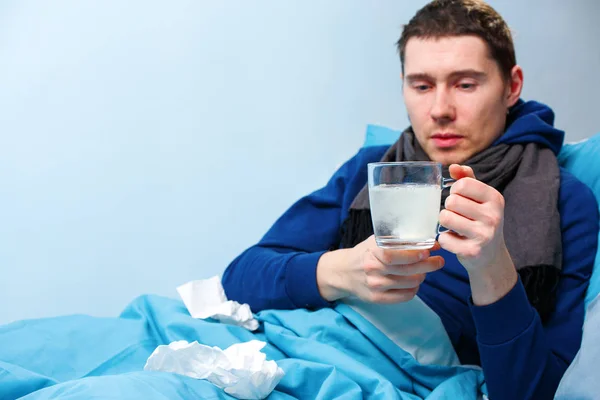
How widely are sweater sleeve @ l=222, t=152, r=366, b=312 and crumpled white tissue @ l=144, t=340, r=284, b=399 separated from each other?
11.0 inches

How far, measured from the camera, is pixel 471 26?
1.59 meters

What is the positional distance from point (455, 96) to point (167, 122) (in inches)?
39.5

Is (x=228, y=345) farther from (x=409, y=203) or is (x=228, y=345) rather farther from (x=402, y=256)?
(x=409, y=203)

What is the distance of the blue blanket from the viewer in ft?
3.78

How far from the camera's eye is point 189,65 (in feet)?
7.25

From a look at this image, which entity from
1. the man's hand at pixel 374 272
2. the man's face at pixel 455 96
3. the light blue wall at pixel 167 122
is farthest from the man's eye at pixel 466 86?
the light blue wall at pixel 167 122

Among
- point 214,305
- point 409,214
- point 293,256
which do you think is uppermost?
point 409,214

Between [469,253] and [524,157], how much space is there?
0.63 m

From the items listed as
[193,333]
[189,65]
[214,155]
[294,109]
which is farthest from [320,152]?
[193,333]

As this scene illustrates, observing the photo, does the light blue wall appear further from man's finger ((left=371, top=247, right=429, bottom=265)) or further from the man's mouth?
man's finger ((left=371, top=247, right=429, bottom=265))

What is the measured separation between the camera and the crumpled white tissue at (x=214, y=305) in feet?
4.89

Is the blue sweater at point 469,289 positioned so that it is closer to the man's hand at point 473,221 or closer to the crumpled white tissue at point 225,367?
the man's hand at point 473,221

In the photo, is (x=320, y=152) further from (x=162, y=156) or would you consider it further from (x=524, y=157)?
(x=524, y=157)

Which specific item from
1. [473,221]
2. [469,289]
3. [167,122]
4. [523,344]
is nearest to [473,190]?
[473,221]
